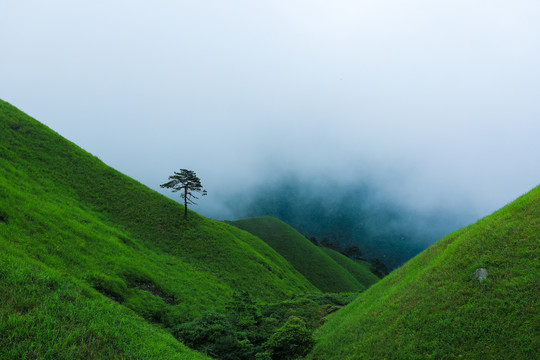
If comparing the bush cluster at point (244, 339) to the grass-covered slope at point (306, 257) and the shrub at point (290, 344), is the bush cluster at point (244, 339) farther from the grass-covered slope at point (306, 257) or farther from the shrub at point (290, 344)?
the grass-covered slope at point (306, 257)

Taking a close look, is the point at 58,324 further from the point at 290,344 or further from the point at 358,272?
the point at 358,272

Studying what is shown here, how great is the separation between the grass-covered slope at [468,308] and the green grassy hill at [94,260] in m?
10.4

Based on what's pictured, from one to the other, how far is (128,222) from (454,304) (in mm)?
43449

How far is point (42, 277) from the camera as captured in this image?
37.4 feet

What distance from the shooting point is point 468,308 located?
11.5 metres

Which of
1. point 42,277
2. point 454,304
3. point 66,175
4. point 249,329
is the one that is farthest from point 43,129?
point 454,304

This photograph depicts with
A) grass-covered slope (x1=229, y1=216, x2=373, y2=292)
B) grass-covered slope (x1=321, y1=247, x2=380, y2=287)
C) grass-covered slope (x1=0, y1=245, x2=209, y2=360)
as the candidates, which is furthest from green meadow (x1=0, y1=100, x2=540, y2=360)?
grass-covered slope (x1=321, y1=247, x2=380, y2=287)

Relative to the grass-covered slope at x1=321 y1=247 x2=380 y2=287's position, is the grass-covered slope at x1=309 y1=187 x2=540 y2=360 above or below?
above

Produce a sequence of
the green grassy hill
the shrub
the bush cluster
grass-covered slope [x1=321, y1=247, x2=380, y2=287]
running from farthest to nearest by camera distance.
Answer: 1. grass-covered slope [x1=321, y1=247, x2=380, y2=287]
2. the shrub
3. the bush cluster
4. the green grassy hill

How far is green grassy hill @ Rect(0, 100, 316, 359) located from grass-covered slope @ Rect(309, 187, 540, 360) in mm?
10352

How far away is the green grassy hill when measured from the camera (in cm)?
923

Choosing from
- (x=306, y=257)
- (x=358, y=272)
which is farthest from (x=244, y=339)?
(x=358, y=272)

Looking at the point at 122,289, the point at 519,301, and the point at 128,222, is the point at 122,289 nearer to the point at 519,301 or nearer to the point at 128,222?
the point at 128,222

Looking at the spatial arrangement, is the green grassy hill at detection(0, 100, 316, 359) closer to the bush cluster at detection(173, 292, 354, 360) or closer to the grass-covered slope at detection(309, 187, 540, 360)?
the bush cluster at detection(173, 292, 354, 360)
